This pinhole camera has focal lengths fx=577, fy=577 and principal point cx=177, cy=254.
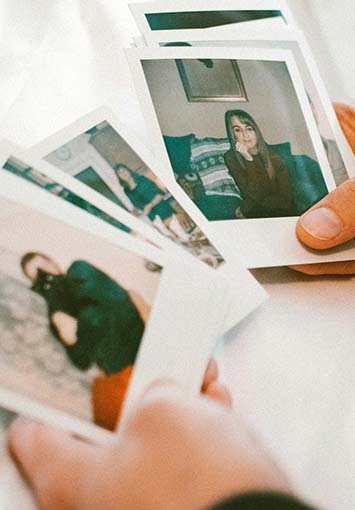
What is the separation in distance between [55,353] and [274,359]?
0.82 feet

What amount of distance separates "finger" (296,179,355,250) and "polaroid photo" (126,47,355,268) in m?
0.02

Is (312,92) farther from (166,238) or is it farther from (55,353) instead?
(55,353)

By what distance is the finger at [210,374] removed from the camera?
1.94ft

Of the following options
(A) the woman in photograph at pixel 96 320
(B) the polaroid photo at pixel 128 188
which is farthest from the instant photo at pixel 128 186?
(A) the woman in photograph at pixel 96 320

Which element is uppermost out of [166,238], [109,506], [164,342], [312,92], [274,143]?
[312,92]

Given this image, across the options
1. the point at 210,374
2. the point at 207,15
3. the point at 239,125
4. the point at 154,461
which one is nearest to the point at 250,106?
the point at 239,125

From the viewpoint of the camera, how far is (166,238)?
658mm

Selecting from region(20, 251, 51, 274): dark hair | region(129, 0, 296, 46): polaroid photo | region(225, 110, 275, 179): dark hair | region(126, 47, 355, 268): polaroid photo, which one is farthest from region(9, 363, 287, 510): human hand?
region(129, 0, 296, 46): polaroid photo

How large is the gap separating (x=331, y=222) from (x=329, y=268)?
6 cm

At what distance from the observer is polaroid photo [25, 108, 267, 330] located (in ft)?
2.15

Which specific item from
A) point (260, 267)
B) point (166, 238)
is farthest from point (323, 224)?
point (166, 238)

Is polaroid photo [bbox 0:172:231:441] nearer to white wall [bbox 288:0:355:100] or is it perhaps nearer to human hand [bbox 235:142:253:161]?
human hand [bbox 235:142:253:161]

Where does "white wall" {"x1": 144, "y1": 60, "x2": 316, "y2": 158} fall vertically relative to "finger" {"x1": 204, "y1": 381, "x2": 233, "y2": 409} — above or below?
above

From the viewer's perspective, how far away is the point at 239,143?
0.78 metres
